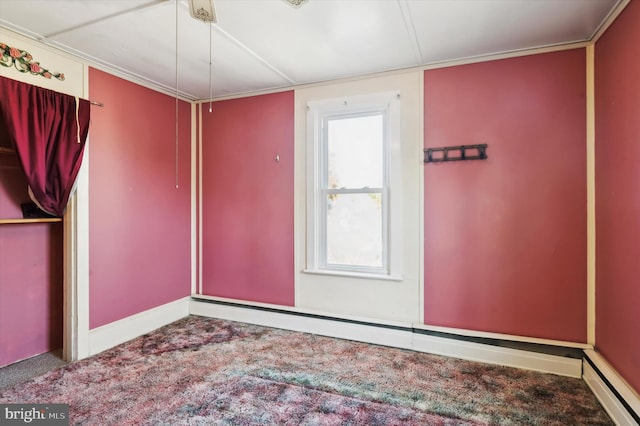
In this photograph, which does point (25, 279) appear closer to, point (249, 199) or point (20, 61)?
point (20, 61)

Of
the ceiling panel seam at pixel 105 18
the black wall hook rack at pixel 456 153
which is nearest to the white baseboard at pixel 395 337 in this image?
the black wall hook rack at pixel 456 153

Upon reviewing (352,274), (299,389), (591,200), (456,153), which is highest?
(456,153)

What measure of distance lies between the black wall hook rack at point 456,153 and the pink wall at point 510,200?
0.05 m

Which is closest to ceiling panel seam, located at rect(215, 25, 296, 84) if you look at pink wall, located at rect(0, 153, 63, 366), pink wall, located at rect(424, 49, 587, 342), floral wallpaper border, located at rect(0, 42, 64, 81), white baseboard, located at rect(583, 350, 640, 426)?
pink wall, located at rect(424, 49, 587, 342)

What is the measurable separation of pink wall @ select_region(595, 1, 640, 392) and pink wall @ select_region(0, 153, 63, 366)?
4.06 metres

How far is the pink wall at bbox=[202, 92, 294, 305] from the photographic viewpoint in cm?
346

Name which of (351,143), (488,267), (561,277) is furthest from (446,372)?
(351,143)

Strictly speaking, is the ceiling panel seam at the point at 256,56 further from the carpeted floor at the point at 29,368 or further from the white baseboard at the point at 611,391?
the white baseboard at the point at 611,391

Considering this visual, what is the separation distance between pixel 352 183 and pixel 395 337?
4.78 feet

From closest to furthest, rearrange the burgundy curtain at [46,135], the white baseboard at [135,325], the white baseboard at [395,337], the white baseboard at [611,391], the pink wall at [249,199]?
the white baseboard at [611,391] < the burgundy curtain at [46,135] < the white baseboard at [395,337] < the white baseboard at [135,325] < the pink wall at [249,199]

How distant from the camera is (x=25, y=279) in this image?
2613 mm

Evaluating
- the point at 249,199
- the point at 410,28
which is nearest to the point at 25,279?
the point at 249,199

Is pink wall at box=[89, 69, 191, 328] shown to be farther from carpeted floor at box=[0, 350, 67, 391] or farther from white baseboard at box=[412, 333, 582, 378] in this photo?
white baseboard at box=[412, 333, 582, 378]

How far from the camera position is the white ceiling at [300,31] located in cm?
202
